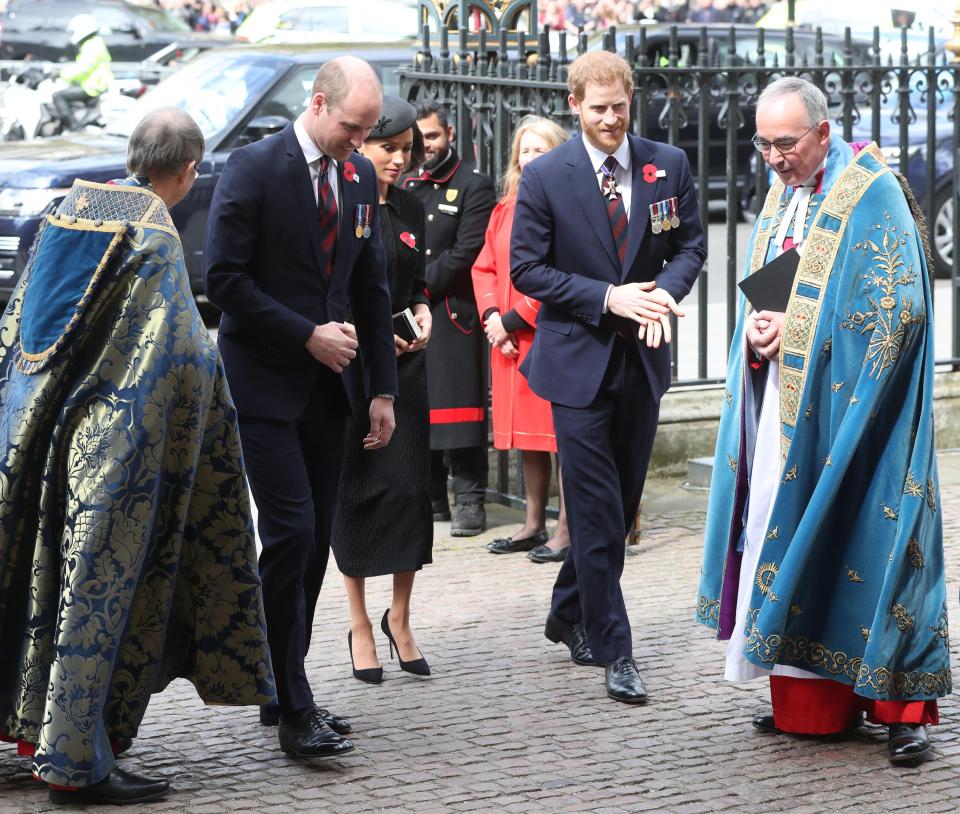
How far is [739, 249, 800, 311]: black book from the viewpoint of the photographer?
528 cm

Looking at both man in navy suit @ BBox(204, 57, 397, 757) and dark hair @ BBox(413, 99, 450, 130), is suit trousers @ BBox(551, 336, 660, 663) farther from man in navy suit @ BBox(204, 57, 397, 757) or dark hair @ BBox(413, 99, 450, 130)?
dark hair @ BBox(413, 99, 450, 130)

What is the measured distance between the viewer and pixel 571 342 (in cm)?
600

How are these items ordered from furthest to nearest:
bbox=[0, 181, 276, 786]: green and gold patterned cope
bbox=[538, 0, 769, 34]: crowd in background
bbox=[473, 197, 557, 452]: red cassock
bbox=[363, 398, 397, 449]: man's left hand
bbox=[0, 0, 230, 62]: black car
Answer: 1. bbox=[0, 0, 230, 62]: black car
2. bbox=[538, 0, 769, 34]: crowd in background
3. bbox=[473, 197, 557, 452]: red cassock
4. bbox=[363, 398, 397, 449]: man's left hand
5. bbox=[0, 181, 276, 786]: green and gold patterned cope

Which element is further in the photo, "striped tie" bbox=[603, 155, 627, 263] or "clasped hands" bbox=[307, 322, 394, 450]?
"striped tie" bbox=[603, 155, 627, 263]

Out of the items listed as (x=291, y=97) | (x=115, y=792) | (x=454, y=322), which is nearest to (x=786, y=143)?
(x=115, y=792)

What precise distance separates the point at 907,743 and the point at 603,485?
4.33ft

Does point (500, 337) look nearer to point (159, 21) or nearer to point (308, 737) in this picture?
point (308, 737)

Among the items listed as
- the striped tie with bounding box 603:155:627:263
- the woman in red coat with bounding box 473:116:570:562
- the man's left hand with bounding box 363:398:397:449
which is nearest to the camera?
the man's left hand with bounding box 363:398:397:449

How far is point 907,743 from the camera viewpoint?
5102 millimetres

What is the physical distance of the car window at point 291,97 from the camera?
43.1ft

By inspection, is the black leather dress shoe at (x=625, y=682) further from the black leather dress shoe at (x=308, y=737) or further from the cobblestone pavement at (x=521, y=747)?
the black leather dress shoe at (x=308, y=737)

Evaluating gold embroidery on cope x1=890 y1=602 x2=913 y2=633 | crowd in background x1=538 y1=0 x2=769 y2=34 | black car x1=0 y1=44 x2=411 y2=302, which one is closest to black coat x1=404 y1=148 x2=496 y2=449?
gold embroidery on cope x1=890 y1=602 x2=913 y2=633

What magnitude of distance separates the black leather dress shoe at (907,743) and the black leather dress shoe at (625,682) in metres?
0.87

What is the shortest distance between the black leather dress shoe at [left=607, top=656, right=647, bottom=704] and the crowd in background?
18621 millimetres
